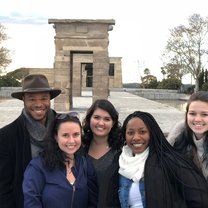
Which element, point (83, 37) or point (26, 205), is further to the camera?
point (83, 37)

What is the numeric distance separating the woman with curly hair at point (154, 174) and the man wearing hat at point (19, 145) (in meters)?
0.67

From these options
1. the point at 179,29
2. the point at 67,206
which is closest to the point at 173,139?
the point at 67,206

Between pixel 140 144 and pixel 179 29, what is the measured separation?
147 ft

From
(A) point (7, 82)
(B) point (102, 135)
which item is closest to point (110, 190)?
(B) point (102, 135)

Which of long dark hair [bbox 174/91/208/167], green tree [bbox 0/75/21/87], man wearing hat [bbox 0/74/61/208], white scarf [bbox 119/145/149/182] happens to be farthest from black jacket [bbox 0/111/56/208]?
green tree [bbox 0/75/21/87]

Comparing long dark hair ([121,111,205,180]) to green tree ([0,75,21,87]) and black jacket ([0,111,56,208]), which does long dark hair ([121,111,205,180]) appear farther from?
green tree ([0,75,21,87])

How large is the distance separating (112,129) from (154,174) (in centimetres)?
91

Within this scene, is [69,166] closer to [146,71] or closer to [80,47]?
[80,47]

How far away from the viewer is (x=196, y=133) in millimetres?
3352

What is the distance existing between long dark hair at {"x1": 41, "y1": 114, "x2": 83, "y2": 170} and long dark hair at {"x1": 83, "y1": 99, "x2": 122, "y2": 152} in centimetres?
43

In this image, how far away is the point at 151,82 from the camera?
6294cm

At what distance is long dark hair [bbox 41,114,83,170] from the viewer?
3.24 meters

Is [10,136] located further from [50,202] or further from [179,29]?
[179,29]

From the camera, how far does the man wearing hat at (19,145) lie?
3412 millimetres
